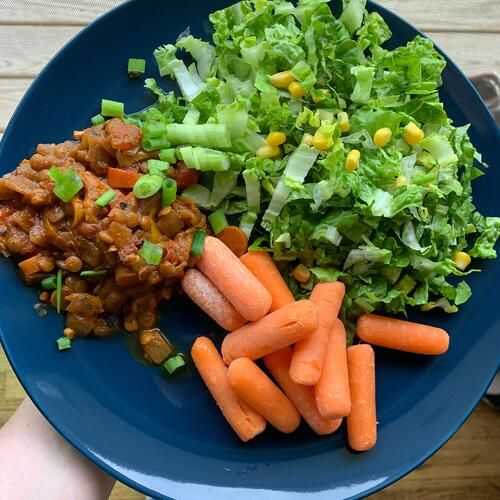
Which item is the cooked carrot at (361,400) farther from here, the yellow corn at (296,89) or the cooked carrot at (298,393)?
the yellow corn at (296,89)

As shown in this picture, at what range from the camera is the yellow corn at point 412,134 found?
2006 mm

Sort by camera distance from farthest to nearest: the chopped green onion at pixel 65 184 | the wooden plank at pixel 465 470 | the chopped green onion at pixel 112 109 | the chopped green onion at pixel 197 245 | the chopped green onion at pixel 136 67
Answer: the wooden plank at pixel 465 470
the chopped green onion at pixel 136 67
the chopped green onion at pixel 112 109
the chopped green onion at pixel 197 245
the chopped green onion at pixel 65 184

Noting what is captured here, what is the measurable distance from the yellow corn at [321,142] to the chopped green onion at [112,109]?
62 cm

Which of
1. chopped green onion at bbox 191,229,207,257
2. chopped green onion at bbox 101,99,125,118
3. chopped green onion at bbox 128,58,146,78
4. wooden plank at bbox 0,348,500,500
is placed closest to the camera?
chopped green onion at bbox 191,229,207,257

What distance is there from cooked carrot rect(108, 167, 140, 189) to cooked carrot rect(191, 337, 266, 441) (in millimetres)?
517

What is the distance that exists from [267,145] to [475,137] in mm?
760

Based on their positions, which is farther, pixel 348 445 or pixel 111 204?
pixel 348 445

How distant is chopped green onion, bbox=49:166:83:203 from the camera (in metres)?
1.87

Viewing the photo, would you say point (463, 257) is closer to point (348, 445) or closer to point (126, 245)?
point (348, 445)

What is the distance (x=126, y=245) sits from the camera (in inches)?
74.1

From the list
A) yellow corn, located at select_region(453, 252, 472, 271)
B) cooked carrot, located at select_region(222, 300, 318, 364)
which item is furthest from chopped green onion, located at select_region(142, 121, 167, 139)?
yellow corn, located at select_region(453, 252, 472, 271)

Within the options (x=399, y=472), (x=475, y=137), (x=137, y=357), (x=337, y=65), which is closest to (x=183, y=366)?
(x=137, y=357)

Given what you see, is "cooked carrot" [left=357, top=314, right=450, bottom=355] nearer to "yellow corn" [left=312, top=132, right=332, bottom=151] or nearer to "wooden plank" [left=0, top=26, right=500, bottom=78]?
"yellow corn" [left=312, top=132, right=332, bottom=151]

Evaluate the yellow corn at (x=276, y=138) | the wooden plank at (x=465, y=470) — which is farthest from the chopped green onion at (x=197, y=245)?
the wooden plank at (x=465, y=470)
